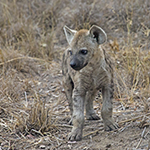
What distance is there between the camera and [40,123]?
4664mm

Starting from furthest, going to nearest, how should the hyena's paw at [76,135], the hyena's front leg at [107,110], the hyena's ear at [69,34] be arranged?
the hyena's ear at [69,34], the hyena's front leg at [107,110], the hyena's paw at [76,135]

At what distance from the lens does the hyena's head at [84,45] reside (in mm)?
4090

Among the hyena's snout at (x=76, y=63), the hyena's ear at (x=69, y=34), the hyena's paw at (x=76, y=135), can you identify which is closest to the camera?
the hyena's snout at (x=76, y=63)

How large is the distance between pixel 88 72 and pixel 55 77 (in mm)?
2803

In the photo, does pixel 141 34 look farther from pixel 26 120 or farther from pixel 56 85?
pixel 26 120

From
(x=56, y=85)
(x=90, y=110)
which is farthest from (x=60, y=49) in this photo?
A: (x=90, y=110)

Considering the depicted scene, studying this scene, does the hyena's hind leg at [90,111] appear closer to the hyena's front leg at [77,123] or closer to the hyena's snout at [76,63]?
the hyena's front leg at [77,123]

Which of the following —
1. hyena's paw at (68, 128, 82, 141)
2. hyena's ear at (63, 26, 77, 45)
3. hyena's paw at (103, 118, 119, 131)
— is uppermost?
hyena's ear at (63, 26, 77, 45)

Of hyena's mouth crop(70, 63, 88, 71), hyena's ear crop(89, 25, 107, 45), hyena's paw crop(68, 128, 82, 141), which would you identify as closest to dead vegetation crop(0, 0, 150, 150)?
hyena's paw crop(68, 128, 82, 141)

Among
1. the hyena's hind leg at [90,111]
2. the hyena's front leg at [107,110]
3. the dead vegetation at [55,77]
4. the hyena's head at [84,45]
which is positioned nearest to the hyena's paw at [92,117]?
the hyena's hind leg at [90,111]

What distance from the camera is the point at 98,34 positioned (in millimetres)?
4258

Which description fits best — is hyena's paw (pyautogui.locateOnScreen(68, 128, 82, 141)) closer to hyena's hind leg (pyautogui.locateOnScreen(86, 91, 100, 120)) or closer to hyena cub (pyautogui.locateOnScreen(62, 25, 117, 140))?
hyena cub (pyautogui.locateOnScreen(62, 25, 117, 140))

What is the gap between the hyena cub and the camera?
4160mm

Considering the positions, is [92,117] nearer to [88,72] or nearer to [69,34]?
[88,72]
